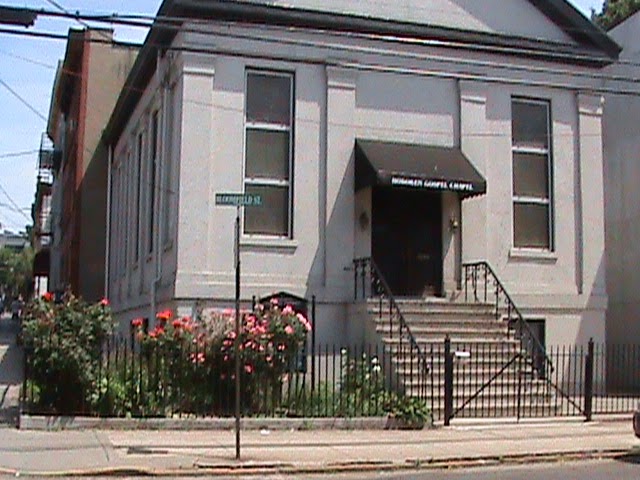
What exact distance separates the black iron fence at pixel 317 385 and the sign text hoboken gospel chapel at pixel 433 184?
11.7 ft

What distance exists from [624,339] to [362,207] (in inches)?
376

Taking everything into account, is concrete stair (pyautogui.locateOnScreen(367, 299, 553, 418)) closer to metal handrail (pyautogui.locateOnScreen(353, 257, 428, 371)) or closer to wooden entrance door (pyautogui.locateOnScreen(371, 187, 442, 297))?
metal handrail (pyautogui.locateOnScreen(353, 257, 428, 371))

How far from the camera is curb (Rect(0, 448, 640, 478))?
11.1m

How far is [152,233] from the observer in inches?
946

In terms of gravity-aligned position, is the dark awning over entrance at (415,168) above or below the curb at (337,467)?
above

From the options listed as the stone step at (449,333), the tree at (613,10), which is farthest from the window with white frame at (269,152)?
the tree at (613,10)

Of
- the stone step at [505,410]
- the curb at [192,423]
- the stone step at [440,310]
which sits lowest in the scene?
the curb at [192,423]

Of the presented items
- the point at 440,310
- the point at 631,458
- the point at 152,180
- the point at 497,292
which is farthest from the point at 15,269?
the point at 631,458

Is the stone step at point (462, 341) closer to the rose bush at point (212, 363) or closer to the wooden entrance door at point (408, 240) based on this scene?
the wooden entrance door at point (408, 240)

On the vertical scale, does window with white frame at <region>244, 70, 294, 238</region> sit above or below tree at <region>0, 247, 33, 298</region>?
below

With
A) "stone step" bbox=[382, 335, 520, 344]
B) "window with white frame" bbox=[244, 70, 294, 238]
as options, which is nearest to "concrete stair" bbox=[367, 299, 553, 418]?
"stone step" bbox=[382, 335, 520, 344]

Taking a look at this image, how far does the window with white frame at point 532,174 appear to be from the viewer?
2230cm

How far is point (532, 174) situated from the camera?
22531 mm

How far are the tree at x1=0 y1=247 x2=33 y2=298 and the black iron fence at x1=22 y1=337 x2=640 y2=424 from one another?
93023 mm
